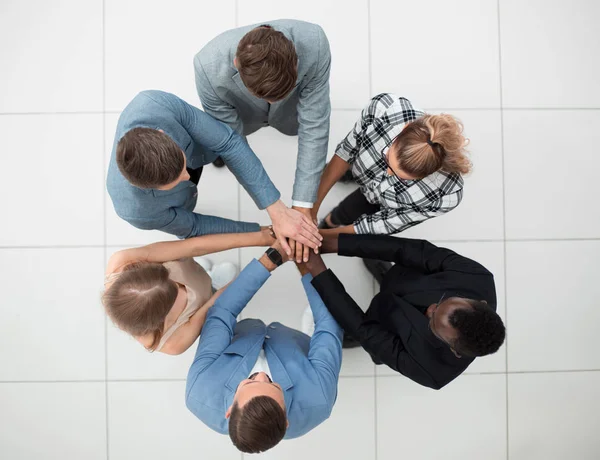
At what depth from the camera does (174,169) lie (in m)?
1.35

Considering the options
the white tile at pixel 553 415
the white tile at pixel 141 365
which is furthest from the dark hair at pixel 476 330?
the white tile at pixel 141 365

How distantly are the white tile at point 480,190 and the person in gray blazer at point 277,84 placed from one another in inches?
39.1

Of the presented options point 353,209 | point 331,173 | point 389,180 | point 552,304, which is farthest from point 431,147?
point 552,304

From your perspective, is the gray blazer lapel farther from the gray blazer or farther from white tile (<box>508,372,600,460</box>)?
white tile (<box>508,372,600,460</box>)

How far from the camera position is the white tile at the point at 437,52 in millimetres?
2518

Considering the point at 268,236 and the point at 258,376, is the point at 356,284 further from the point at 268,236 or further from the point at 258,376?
the point at 258,376

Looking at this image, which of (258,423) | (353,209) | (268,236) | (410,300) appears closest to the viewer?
(258,423)

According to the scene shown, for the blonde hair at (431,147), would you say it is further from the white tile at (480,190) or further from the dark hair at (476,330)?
the white tile at (480,190)

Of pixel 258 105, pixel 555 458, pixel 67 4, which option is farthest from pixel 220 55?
pixel 555 458

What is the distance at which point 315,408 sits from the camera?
1521 mm

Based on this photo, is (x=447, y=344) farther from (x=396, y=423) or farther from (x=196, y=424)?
(x=196, y=424)

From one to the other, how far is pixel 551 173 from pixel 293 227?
1.81 meters

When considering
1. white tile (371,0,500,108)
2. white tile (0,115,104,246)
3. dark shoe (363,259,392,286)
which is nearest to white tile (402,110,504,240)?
white tile (371,0,500,108)

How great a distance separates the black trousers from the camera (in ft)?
7.05
